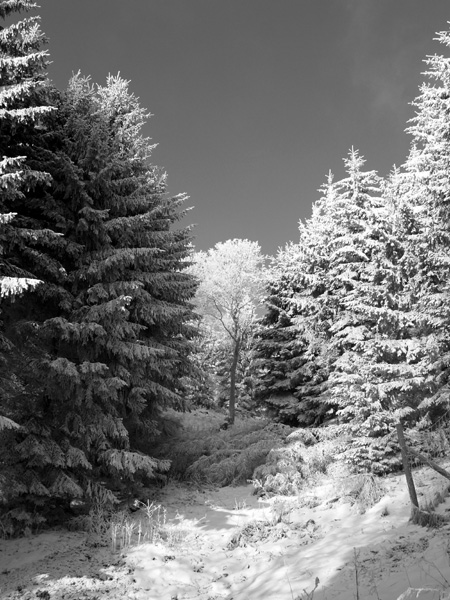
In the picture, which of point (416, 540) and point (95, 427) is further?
point (95, 427)

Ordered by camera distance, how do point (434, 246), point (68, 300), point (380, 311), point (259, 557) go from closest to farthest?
point (259, 557) < point (68, 300) < point (380, 311) < point (434, 246)

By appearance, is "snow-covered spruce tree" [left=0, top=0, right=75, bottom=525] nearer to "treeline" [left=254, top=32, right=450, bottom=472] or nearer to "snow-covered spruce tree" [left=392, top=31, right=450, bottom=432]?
"treeline" [left=254, top=32, right=450, bottom=472]

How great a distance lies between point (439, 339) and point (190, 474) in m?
8.53

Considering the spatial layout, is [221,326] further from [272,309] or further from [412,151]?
[412,151]

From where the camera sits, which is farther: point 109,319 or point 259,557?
point 109,319

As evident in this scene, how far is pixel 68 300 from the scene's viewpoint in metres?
9.99

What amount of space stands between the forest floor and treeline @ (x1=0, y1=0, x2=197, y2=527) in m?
1.36

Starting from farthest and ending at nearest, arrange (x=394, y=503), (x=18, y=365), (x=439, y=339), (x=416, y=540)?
1. (x=439, y=339)
2. (x=18, y=365)
3. (x=394, y=503)
4. (x=416, y=540)

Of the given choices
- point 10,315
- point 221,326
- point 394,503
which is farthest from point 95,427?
point 221,326

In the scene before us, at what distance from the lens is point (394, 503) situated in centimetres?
811

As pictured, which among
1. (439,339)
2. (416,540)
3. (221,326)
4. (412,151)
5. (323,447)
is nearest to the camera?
(416,540)

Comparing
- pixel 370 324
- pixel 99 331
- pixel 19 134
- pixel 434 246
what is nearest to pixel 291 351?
pixel 370 324

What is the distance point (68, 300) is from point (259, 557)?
6.92m

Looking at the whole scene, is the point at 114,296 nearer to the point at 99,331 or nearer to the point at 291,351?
the point at 99,331
